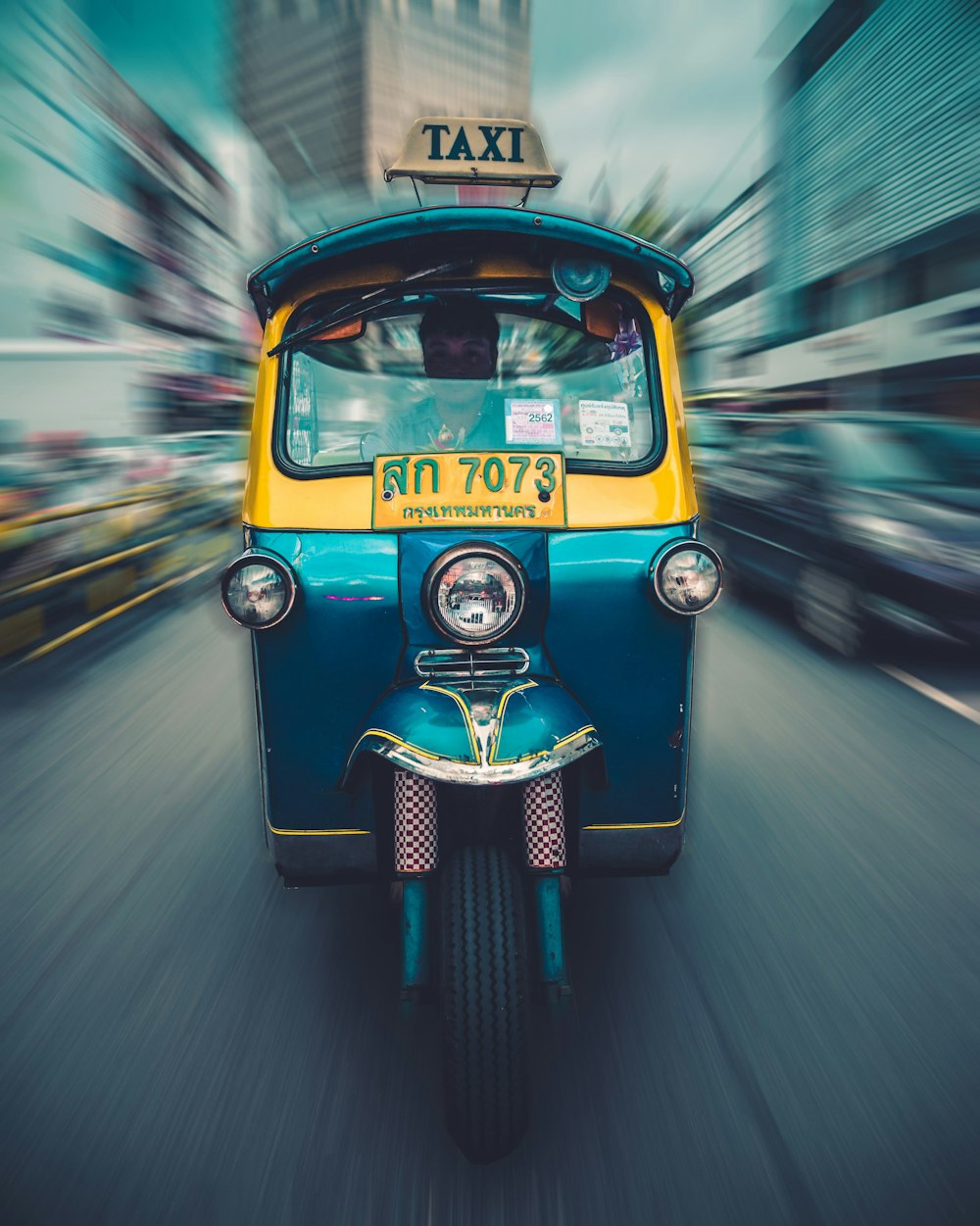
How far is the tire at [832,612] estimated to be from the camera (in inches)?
243

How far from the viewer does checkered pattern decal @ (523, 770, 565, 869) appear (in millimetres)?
2289

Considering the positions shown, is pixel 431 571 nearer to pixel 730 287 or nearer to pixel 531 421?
pixel 531 421

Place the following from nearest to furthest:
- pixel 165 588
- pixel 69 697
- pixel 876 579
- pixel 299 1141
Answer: pixel 299 1141 → pixel 69 697 → pixel 876 579 → pixel 165 588

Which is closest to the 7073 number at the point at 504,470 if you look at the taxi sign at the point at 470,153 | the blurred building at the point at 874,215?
the taxi sign at the point at 470,153

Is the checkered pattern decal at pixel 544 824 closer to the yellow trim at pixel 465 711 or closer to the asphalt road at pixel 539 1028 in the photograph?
the yellow trim at pixel 465 711

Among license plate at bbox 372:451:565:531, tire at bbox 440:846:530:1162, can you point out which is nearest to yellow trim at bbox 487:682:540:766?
tire at bbox 440:846:530:1162

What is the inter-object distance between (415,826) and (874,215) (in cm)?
1785

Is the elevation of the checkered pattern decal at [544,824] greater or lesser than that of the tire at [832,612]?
greater

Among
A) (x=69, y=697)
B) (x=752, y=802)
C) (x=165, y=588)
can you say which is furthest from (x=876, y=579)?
(x=165, y=588)

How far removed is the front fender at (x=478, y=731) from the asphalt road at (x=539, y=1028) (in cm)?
86

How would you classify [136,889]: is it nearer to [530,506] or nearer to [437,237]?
[530,506]

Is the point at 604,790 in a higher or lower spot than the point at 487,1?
lower

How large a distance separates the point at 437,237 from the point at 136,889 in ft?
→ 8.49

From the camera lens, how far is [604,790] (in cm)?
256
